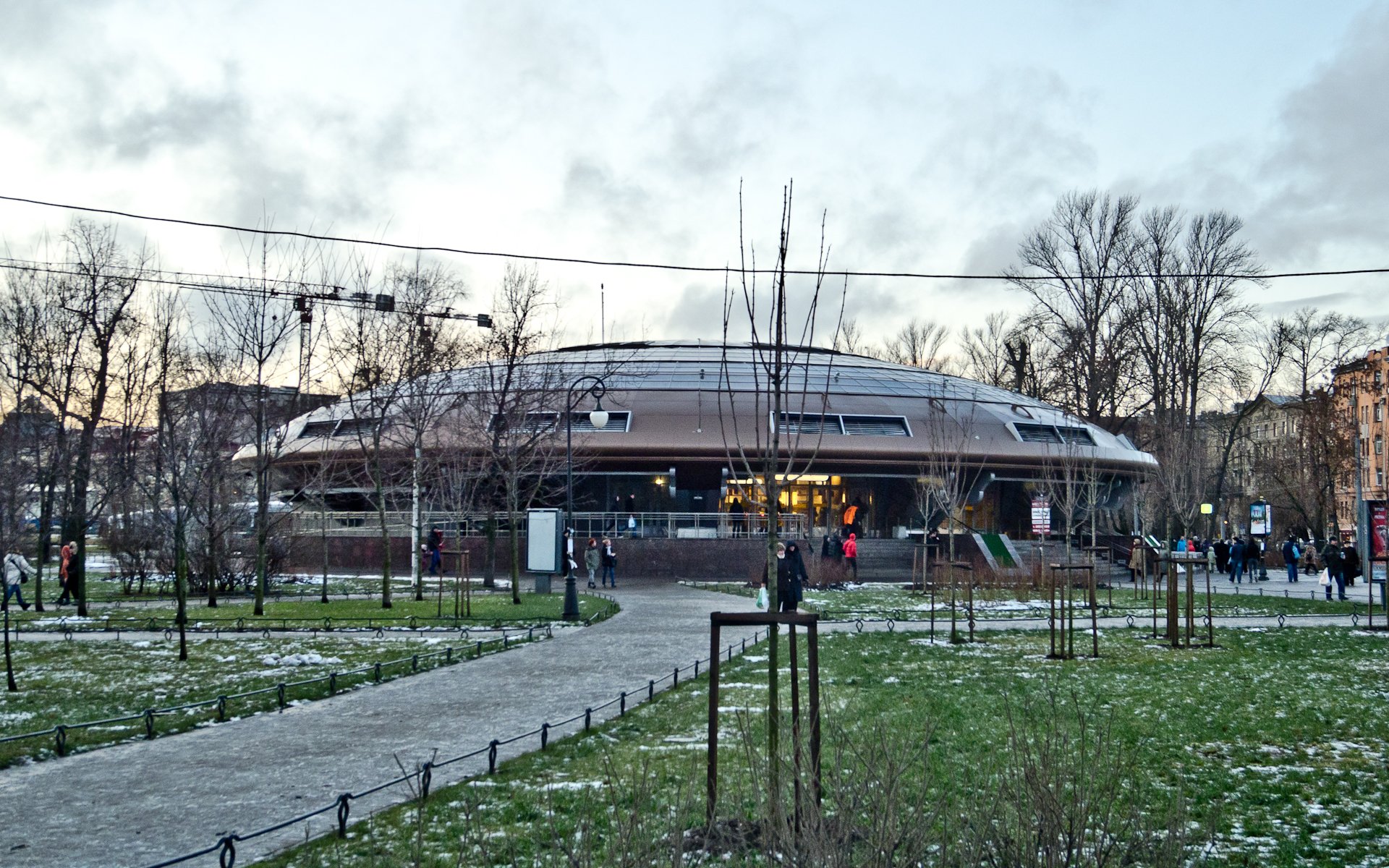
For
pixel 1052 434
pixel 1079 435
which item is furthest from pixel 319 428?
pixel 1079 435

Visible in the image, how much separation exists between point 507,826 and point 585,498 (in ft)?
135

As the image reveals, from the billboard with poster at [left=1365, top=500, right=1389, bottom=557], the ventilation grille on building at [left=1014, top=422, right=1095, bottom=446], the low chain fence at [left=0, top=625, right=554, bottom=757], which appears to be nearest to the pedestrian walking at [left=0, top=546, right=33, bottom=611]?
the low chain fence at [left=0, top=625, right=554, bottom=757]

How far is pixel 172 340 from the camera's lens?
2503 cm

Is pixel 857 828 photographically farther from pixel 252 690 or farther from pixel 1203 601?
pixel 1203 601

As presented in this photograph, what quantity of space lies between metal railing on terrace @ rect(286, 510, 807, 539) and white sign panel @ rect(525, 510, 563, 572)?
1214 centimetres

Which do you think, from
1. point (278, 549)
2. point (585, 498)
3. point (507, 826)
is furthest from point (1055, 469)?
point (507, 826)

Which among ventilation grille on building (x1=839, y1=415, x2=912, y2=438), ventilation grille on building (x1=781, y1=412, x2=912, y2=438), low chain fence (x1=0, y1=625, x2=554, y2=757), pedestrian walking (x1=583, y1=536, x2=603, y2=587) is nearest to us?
low chain fence (x1=0, y1=625, x2=554, y2=757)

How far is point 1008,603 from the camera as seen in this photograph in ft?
96.5

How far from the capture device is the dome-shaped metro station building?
46.3 meters

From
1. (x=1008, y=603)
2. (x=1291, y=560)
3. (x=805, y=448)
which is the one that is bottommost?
(x=1008, y=603)

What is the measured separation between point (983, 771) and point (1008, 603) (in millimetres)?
22653

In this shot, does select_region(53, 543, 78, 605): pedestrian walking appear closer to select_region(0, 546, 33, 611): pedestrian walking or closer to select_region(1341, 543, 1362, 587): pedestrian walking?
select_region(0, 546, 33, 611): pedestrian walking

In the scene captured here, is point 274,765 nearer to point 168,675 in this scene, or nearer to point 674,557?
point 168,675

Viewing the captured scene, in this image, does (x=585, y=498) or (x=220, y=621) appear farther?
(x=585, y=498)
